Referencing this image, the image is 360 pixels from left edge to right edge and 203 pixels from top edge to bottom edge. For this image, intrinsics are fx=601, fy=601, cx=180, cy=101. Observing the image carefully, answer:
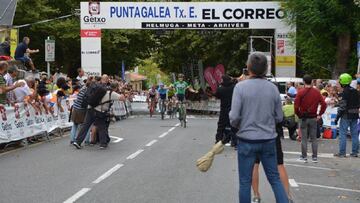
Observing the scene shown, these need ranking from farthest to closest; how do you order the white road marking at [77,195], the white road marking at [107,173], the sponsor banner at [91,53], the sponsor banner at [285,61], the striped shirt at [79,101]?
the sponsor banner at [285,61], the sponsor banner at [91,53], the striped shirt at [79,101], the white road marking at [107,173], the white road marking at [77,195]

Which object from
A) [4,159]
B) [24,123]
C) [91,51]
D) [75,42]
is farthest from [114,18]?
[4,159]

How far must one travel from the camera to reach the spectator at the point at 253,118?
20.4 feet

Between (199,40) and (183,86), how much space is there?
16.7 m

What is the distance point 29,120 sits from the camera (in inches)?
634

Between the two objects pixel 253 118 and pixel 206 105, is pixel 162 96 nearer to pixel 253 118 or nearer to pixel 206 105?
pixel 206 105

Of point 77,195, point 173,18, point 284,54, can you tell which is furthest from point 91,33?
point 77,195

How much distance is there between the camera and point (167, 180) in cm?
990

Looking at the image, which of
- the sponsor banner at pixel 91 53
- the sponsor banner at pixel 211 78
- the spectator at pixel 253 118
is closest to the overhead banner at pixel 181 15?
the sponsor banner at pixel 91 53

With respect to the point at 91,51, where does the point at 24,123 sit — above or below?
below

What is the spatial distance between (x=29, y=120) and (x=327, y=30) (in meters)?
16.4

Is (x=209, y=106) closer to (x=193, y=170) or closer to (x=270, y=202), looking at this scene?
(x=193, y=170)

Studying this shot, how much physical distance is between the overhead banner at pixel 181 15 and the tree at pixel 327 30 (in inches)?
55.7

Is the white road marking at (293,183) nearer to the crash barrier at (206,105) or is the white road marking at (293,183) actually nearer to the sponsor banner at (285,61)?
the sponsor banner at (285,61)

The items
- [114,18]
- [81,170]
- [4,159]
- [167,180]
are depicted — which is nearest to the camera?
[167,180]
